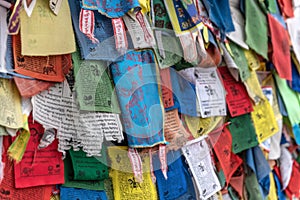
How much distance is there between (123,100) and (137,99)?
0.04m

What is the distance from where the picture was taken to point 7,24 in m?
A: 1.00

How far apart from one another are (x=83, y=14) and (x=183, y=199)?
58 cm

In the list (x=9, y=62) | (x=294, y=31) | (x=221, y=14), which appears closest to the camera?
(x=9, y=62)

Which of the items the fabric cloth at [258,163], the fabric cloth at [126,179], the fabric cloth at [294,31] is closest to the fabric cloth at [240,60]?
the fabric cloth at [258,163]

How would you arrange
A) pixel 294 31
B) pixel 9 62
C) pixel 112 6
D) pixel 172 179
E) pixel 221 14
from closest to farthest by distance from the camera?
pixel 9 62
pixel 112 6
pixel 172 179
pixel 221 14
pixel 294 31

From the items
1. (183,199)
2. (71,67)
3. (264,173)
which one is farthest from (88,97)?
(264,173)

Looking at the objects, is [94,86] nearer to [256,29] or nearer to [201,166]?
[201,166]

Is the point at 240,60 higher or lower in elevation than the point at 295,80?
higher

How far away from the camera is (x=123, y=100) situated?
1.13 meters

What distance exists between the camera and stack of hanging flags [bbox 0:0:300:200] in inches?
40.4

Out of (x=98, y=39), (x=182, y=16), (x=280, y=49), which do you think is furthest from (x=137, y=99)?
(x=280, y=49)

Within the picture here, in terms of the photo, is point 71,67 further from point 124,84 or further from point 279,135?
point 279,135

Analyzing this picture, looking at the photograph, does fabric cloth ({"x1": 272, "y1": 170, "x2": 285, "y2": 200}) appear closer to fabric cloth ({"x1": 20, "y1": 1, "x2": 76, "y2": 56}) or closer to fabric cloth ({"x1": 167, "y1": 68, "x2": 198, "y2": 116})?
fabric cloth ({"x1": 167, "y1": 68, "x2": 198, "y2": 116})

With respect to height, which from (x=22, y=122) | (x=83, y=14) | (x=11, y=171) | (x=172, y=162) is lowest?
(x=172, y=162)
